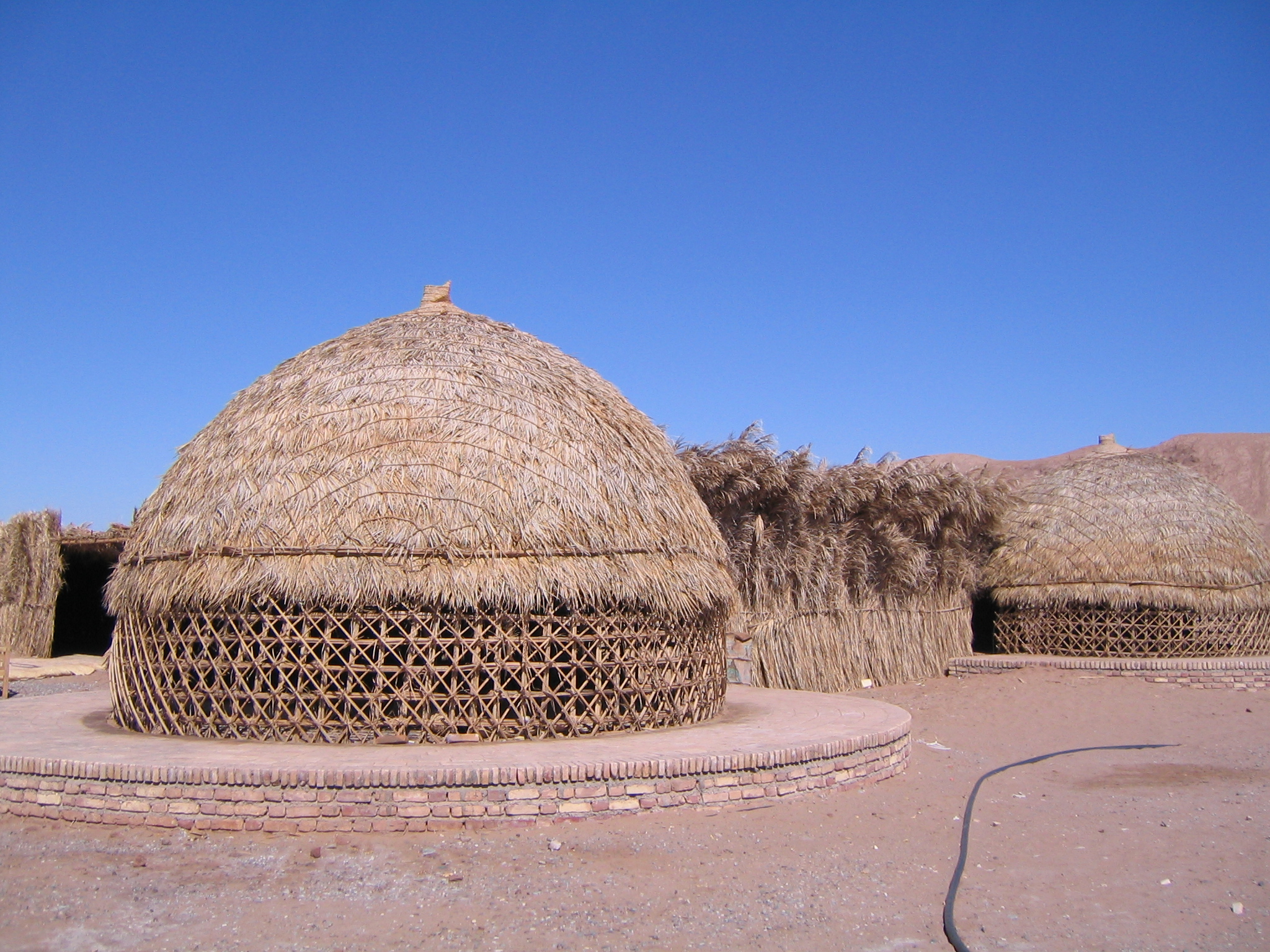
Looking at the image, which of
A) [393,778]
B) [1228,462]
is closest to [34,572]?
[393,778]

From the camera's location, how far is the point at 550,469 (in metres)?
8.63

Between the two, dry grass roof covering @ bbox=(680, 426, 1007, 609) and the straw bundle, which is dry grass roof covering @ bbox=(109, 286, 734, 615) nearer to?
dry grass roof covering @ bbox=(680, 426, 1007, 609)

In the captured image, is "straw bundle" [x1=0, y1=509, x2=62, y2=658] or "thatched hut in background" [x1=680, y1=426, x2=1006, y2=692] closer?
"thatched hut in background" [x1=680, y1=426, x2=1006, y2=692]

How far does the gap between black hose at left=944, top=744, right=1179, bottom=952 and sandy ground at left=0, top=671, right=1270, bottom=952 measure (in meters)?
0.08

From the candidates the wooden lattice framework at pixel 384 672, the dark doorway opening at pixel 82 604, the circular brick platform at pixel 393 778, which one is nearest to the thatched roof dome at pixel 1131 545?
the circular brick platform at pixel 393 778

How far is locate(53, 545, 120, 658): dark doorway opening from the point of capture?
21.8m

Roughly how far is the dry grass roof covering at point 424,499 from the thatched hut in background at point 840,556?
4.08 metres

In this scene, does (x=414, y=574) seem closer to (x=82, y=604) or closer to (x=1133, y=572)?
(x=1133, y=572)

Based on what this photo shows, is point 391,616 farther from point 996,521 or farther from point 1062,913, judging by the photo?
point 996,521

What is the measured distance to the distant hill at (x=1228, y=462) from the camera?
4025 centimetres

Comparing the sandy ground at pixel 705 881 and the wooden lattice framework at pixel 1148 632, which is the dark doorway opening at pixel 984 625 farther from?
the sandy ground at pixel 705 881

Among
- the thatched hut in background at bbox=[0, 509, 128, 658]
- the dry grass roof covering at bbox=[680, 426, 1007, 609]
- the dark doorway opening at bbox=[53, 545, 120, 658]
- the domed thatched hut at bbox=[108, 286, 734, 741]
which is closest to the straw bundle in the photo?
the thatched hut in background at bbox=[0, 509, 128, 658]

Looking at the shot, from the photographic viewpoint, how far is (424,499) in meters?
8.16

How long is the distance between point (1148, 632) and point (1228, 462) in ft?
106
